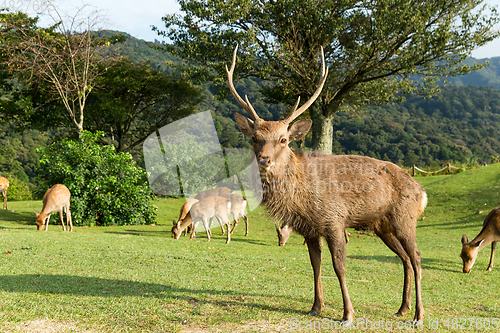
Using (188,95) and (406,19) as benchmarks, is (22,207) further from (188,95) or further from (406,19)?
(406,19)

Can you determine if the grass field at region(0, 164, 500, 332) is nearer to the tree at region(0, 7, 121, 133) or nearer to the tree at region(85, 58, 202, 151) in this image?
the tree at region(0, 7, 121, 133)

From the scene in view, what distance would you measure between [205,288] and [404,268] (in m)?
2.83

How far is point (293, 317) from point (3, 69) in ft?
67.5

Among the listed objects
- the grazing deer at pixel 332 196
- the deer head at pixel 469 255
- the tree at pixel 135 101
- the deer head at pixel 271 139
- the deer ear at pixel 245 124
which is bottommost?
the deer head at pixel 469 255

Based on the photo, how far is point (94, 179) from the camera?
14039mm

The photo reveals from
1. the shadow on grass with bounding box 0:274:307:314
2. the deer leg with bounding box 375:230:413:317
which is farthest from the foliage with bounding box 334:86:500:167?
the shadow on grass with bounding box 0:274:307:314

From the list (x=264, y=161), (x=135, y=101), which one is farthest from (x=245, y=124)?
→ (x=135, y=101)

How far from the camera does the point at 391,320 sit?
4.31 meters

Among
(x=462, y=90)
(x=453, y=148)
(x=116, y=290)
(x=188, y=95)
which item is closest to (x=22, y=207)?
(x=188, y=95)

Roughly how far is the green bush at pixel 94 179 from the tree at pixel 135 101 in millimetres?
7279

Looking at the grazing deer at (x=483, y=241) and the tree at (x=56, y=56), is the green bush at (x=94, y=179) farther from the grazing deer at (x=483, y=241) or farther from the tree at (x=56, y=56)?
the grazing deer at (x=483, y=241)

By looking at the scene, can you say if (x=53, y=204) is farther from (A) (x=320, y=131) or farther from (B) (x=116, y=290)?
(A) (x=320, y=131)

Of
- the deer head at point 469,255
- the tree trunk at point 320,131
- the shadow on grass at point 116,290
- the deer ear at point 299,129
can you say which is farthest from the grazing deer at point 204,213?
the deer ear at point 299,129

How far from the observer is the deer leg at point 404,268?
14.9 ft
